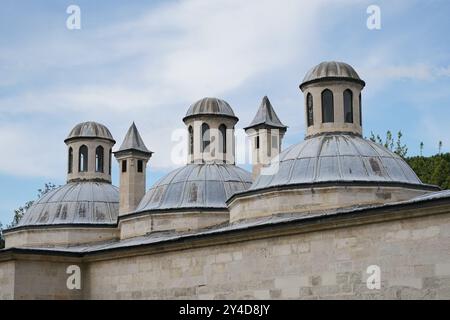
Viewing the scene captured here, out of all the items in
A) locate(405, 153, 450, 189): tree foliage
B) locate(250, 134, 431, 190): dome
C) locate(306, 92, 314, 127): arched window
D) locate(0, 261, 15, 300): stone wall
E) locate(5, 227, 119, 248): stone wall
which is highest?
locate(405, 153, 450, 189): tree foliage

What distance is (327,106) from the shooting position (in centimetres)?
2819

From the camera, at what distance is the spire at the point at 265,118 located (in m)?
31.6

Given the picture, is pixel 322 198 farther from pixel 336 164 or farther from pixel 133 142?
pixel 133 142

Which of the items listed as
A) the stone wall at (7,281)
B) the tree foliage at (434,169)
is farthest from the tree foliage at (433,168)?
the stone wall at (7,281)

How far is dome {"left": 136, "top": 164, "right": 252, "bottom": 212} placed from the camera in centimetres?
3153

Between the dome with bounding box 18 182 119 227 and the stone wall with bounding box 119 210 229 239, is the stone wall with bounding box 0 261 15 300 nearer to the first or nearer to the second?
the stone wall with bounding box 119 210 229 239

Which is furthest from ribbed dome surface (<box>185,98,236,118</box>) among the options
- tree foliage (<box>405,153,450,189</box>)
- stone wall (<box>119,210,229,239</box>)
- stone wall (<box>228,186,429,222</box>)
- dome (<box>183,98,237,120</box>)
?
tree foliage (<box>405,153,450,189</box>)

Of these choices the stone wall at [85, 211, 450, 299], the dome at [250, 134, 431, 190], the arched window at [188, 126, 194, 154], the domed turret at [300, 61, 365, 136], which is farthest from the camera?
the arched window at [188, 126, 194, 154]

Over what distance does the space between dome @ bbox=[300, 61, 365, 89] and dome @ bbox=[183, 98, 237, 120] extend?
19.6 feet

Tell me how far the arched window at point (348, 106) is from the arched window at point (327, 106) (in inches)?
17.7

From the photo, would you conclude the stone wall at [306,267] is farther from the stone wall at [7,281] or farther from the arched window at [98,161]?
the arched window at [98,161]

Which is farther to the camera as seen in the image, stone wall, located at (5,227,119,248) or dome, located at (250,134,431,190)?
stone wall, located at (5,227,119,248)

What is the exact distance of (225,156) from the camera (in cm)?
3447
